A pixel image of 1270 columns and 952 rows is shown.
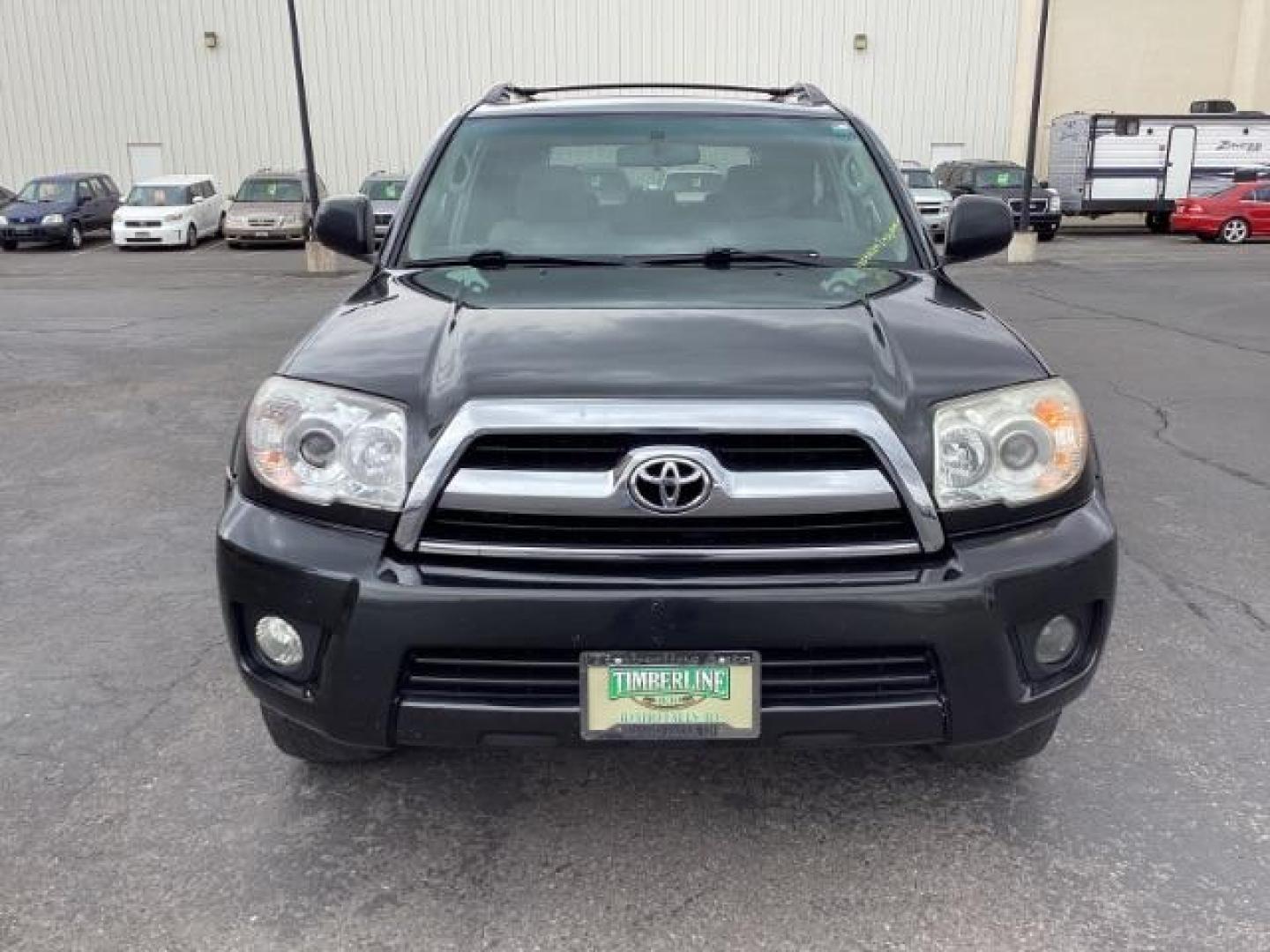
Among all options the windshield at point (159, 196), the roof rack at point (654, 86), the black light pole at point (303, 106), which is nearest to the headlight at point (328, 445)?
the roof rack at point (654, 86)

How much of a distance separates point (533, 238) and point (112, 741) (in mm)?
1946

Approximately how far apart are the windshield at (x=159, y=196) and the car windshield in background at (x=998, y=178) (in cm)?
1754

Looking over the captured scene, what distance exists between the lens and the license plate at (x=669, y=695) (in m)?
2.24

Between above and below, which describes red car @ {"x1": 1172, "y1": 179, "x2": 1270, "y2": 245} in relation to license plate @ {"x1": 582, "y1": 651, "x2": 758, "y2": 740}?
below

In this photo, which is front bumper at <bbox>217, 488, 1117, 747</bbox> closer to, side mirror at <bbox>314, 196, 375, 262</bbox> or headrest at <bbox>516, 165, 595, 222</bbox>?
headrest at <bbox>516, 165, 595, 222</bbox>

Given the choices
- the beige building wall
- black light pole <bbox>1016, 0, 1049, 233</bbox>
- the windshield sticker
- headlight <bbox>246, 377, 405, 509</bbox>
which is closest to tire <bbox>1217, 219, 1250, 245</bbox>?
black light pole <bbox>1016, 0, 1049, 233</bbox>

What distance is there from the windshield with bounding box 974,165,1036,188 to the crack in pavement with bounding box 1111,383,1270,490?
1839cm

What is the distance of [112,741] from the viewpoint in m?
3.22

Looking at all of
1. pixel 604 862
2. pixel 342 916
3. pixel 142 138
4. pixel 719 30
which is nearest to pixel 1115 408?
pixel 604 862

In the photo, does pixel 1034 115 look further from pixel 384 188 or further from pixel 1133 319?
pixel 384 188

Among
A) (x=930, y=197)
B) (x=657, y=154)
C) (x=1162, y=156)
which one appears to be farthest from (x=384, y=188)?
(x=657, y=154)

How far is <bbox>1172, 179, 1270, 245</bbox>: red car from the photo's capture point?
2336 cm

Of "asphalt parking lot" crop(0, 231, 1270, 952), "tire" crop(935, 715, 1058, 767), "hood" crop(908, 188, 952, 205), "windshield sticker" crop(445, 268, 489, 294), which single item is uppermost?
"windshield sticker" crop(445, 268, 489, 294)

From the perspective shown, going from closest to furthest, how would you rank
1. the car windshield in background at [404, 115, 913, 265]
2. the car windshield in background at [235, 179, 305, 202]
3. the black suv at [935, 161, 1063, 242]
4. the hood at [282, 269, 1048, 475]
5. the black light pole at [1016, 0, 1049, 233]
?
the hood at [282, 269, 1048, 475] < the car windshield in background at [404, 115, 913, 265] < the black light pole at [1016, 0, 1049, 233] < the car windshield in background at [235, 179, 305, 202] < the black suv at [935, 161, 1063, 242]
